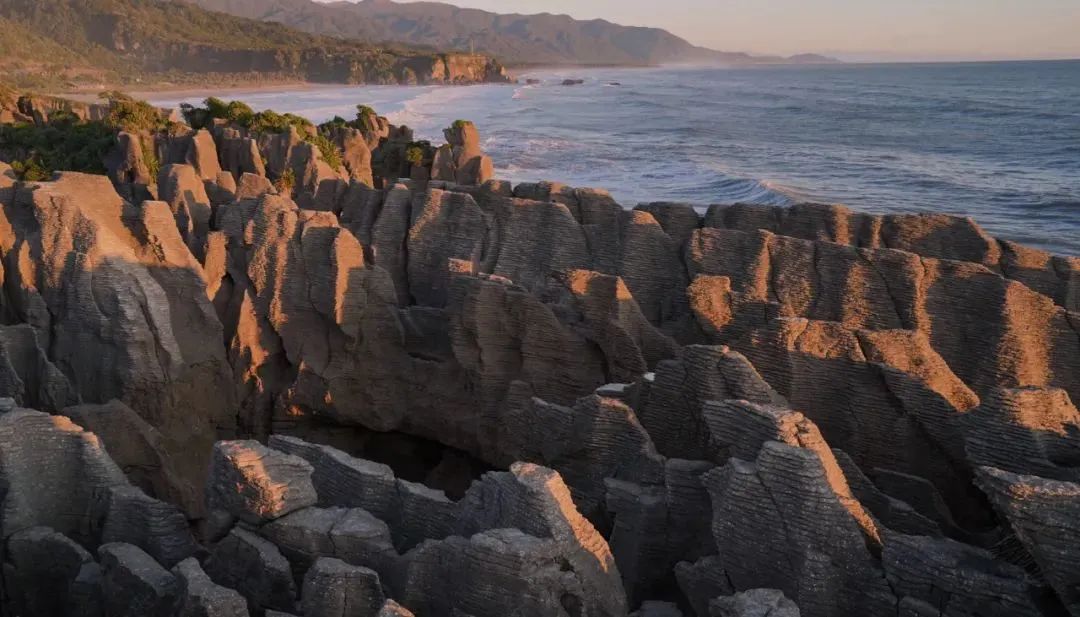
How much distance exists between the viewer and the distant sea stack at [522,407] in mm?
7367

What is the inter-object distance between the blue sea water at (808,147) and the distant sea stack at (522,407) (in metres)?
22.9

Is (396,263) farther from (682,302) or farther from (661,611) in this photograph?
(661,611)

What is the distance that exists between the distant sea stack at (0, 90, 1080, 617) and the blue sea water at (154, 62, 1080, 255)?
22.9 meters

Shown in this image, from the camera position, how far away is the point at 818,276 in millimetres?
12547

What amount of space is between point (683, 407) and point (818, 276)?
378 cm

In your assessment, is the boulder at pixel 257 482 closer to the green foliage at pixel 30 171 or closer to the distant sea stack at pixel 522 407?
the distant sea stack at pixel 522 407

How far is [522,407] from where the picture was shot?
12.3 metres

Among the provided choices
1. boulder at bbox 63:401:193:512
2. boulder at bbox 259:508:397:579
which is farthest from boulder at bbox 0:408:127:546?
boulder at bbox 259:508:397:579

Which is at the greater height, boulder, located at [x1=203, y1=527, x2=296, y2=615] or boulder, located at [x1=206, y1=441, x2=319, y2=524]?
boulder, located at [x1=206, y1=441, x2=319, y2=524]

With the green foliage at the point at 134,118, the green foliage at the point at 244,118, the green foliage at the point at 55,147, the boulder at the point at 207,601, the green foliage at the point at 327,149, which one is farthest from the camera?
the green foliage at the point at 244,118

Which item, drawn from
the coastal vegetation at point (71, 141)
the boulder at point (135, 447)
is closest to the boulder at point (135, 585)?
the boulder at point (135, 447)

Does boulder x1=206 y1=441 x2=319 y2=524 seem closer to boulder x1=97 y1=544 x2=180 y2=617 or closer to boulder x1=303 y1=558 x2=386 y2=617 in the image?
boulder x1=97 y1=544 x2=180 y2=617

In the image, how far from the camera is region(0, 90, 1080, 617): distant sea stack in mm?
7367

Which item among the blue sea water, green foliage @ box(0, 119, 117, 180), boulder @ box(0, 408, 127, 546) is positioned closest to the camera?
boulder @ box(0, 408, 127, 546)
